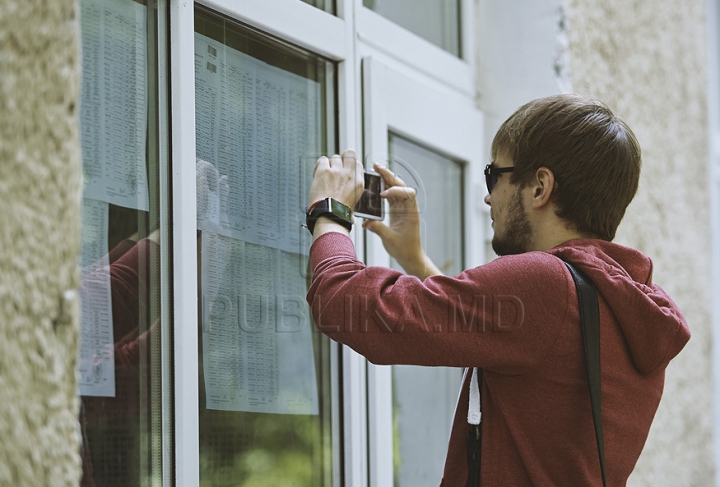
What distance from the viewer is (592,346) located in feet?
4.31

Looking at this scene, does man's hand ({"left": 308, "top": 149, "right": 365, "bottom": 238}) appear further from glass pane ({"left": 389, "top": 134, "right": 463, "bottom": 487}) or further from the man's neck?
glass pane ({"left": 389, "top": 134, "right": 463, "bottom": 487})

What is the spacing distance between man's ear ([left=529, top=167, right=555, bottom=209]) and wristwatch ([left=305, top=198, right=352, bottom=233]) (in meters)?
0.33

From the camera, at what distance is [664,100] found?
3.06 metres

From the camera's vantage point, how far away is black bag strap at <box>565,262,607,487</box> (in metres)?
1.31

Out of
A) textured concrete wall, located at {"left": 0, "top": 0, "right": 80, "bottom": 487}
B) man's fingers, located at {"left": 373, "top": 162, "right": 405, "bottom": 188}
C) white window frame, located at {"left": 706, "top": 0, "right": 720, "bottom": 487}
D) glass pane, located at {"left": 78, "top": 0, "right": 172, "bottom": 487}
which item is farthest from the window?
white window frame, located at {"left": 706, "top": 0, "right": 720, "bottom": 487}

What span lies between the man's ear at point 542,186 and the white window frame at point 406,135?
548 mm

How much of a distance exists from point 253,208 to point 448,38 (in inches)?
39.0

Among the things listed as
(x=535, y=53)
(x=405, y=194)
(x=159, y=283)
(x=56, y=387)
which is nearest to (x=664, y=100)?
(x=535, y=53)

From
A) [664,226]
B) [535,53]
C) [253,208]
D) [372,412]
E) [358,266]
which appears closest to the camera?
[358,266]

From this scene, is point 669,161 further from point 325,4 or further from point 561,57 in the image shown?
point 325,4

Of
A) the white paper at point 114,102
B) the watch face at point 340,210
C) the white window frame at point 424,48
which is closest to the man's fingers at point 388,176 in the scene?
the watch face at point 340,210

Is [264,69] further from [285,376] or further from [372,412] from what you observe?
[372,412]

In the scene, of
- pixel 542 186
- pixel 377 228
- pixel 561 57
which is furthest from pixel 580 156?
pixel 561 57

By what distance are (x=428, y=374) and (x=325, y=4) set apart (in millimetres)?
973
